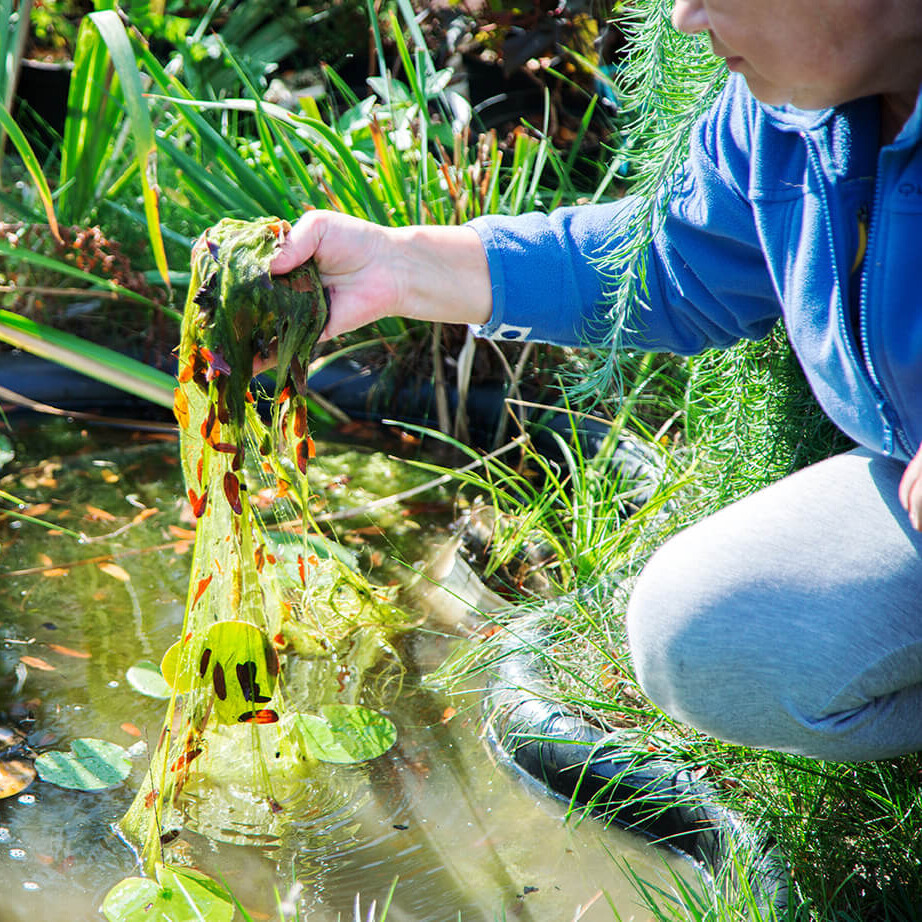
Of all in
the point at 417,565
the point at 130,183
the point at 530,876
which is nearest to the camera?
the point at 530,876

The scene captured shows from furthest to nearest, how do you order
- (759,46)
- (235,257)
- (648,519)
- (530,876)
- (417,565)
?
(417,565) < (648,519) < (530,876) < (235,257) < (759,46)

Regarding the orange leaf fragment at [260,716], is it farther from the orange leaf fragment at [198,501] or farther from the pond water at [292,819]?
the orange leaf fragment at [198,501]

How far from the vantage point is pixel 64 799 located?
4.70 ft

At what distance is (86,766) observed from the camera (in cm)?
148

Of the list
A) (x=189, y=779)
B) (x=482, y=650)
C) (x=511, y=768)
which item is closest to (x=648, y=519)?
(x=482, y=650)

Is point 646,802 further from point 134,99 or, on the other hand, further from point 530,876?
point 134,99

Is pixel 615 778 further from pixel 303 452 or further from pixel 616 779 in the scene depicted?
pixel 303 452

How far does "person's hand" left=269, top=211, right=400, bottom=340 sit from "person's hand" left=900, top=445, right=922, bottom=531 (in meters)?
0.67

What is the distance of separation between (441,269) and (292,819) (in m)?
0.79

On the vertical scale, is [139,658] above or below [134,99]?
below

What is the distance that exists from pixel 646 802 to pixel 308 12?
3.69 metres

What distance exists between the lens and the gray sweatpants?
3.43ft

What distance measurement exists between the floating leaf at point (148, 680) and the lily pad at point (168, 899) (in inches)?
15.6

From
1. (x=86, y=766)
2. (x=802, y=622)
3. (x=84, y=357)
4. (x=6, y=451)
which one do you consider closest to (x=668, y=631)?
(x=802, y=622)
